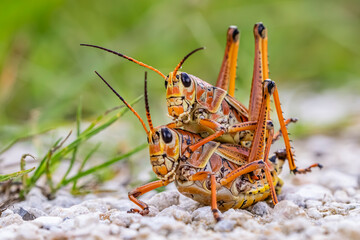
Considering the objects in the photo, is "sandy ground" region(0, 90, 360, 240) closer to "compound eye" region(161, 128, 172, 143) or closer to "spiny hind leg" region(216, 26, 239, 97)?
"compound eye" region(161, 128, 172, 143)

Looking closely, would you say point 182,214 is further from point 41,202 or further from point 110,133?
point 110,133

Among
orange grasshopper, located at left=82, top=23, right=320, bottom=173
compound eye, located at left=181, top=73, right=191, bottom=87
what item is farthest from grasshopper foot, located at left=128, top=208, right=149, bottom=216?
compound eye, located at left=181, top=73, right=191, bottom=87

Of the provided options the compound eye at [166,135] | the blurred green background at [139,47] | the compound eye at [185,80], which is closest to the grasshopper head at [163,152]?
the compound eye at [166,135]

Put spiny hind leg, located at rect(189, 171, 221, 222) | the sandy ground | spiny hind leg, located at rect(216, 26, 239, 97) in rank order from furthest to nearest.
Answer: spiny hind leg, located at rect(216, 26, 239, 97) < spiny hind leg, located at rect(189, 171, 221, 222) < the sandy ground

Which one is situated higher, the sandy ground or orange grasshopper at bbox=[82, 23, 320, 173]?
orange grasshopper at bbox=[82, 23, 320, 173]

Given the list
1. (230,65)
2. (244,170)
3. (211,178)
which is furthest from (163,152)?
(230,65)

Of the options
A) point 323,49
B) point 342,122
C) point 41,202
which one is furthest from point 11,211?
point 323,49

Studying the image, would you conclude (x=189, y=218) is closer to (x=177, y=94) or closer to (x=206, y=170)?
(x=206, y=170)
